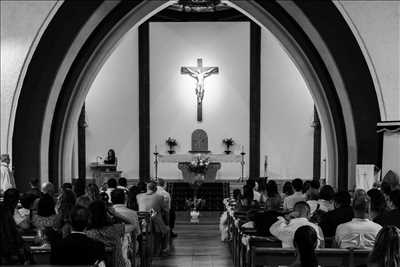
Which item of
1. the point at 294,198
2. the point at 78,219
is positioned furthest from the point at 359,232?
the point at 294,198

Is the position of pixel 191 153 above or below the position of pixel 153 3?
below

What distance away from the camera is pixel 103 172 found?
1827 centimetres

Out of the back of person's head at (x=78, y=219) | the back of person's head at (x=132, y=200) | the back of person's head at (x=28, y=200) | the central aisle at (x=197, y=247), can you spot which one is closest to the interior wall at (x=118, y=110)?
the central aisle at (x=197, y=247)

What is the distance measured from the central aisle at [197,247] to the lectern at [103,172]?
493 centimetres

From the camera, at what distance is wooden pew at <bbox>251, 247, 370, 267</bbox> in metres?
4.77

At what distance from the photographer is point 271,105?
1933cm

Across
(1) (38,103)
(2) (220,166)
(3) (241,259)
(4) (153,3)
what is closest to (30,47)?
(1) (38,103)

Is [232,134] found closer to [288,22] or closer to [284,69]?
[284,69]

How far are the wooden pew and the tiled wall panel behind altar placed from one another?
14391mm

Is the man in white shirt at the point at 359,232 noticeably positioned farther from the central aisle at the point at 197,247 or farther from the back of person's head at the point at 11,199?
the central aisle at the point at 197,247

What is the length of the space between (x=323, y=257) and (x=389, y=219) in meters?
1.04

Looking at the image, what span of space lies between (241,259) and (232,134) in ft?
40.6

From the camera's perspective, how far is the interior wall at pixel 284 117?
19.2m

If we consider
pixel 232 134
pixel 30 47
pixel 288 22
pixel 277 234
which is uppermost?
pixel 288 22
